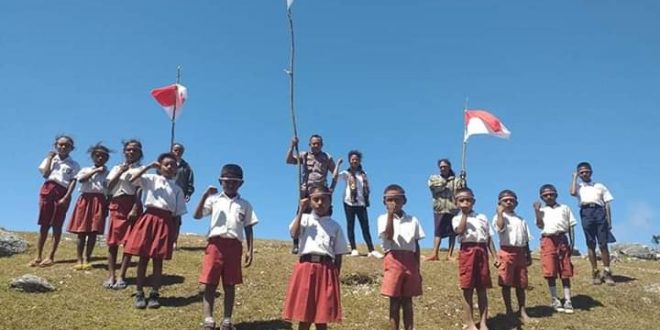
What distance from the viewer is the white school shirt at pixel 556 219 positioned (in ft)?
38.7

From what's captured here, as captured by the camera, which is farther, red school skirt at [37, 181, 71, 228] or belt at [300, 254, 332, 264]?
red school skirt at [37, 181, 71, 228]

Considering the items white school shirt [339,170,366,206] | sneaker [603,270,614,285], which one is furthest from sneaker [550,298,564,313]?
white school shirt [339,170,366,206]

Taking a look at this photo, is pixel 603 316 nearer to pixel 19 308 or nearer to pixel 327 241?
pixel 327 241

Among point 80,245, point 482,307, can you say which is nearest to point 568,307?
point 482,307

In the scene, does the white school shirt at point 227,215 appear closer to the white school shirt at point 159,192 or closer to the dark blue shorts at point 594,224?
the white school shirt at point 159,192

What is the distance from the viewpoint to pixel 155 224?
944 cm

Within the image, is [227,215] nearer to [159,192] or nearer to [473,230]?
[159,192]

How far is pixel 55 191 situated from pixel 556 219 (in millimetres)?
10886

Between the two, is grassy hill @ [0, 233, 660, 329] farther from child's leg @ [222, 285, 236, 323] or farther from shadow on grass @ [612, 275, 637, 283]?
child's leg @ [222, 285, 236, 323]

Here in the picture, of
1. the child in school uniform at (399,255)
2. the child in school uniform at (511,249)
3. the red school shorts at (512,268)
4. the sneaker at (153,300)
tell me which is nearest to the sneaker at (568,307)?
the child in school uniform at (511,249)

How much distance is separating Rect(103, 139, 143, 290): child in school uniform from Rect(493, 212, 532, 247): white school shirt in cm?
674

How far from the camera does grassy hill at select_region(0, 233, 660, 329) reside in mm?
9047

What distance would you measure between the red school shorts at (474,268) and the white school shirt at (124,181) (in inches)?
238

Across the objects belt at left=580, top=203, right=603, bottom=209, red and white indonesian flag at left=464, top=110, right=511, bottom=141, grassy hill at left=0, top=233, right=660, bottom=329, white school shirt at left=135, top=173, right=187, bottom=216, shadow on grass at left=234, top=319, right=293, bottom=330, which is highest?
red and white indonesian flag at left=464, top=110, right=511, bottom=141
